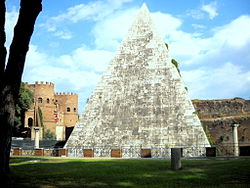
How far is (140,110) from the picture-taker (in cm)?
1986

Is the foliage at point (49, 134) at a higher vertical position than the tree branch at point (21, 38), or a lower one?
lower

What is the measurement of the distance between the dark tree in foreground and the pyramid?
39.7 ft

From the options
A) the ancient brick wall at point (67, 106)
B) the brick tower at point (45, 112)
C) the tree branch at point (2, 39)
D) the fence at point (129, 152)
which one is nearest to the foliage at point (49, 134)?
the brick tower at point (45, 112)

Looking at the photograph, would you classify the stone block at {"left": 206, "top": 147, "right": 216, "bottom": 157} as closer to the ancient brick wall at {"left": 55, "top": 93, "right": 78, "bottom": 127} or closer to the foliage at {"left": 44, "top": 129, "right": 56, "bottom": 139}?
the foliage at {"left": 44, "top": 129, "right": 56, "bottom": 139}

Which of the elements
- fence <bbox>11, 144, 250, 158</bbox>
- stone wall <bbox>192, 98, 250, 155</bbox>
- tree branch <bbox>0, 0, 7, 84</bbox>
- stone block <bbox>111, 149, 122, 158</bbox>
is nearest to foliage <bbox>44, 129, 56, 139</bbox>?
stone wall <bbox>192, 98, 250, 155</bbox>

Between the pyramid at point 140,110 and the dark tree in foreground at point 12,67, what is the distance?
12.1 meters

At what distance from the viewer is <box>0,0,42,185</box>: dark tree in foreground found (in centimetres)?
597

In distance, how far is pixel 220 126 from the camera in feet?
83.3

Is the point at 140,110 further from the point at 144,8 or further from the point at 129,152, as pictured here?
the point at 144,8

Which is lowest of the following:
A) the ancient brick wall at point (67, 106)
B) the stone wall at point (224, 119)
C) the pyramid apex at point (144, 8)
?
the stone wall at point (224, 119)

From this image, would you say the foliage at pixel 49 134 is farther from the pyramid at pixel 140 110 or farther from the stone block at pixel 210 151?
the stone block at pixel 210 151

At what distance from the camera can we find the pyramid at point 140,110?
60.0 ft

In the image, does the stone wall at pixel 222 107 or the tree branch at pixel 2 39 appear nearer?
the tree branch at pixel 2 39

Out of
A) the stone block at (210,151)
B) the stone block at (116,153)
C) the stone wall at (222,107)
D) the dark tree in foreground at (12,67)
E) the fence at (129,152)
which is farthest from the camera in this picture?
the stone wall at (222,107)
